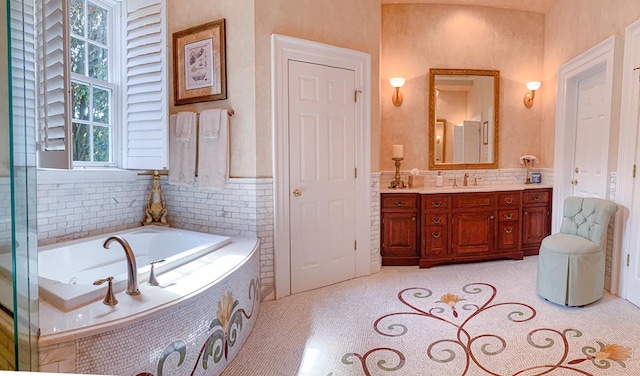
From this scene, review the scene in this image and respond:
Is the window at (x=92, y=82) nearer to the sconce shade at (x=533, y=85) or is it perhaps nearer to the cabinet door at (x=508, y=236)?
the cabinet door at (x=508, y=236)

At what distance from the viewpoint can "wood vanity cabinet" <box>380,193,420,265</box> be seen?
373 cm

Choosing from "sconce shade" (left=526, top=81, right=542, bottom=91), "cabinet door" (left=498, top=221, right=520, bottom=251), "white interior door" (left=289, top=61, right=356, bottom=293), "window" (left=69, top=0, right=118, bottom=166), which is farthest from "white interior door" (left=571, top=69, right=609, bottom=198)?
"window" (left=69, top=0, right=118, bottom=166)

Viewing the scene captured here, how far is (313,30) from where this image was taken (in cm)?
304

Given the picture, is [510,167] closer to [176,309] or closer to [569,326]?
[569,326]

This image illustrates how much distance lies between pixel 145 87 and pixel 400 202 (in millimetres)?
2644

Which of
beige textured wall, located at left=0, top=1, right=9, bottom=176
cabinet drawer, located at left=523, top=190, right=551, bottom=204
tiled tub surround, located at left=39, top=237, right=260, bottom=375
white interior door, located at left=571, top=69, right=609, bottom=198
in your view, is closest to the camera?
beige textured wall, located at left=0, top=1, right=9, bottom=176

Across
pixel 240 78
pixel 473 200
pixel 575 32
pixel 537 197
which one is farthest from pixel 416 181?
pixel 240 78

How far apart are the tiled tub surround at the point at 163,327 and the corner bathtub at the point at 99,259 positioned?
0.18ft

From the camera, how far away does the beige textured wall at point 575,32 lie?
2.99 metres

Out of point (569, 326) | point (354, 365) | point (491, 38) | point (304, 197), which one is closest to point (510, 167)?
point (491, 38)

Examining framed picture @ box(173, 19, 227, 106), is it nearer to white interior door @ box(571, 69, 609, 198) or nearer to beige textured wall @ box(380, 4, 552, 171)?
beige textured wall @ box(380, 4, 552, 171)

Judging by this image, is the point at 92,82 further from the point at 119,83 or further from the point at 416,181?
the point at 416,181

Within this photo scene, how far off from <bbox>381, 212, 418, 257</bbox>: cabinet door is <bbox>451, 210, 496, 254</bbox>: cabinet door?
439 millimetres

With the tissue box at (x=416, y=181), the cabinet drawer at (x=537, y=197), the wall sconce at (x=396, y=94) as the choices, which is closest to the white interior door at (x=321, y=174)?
the wall sconce at (x=396, y=94)
